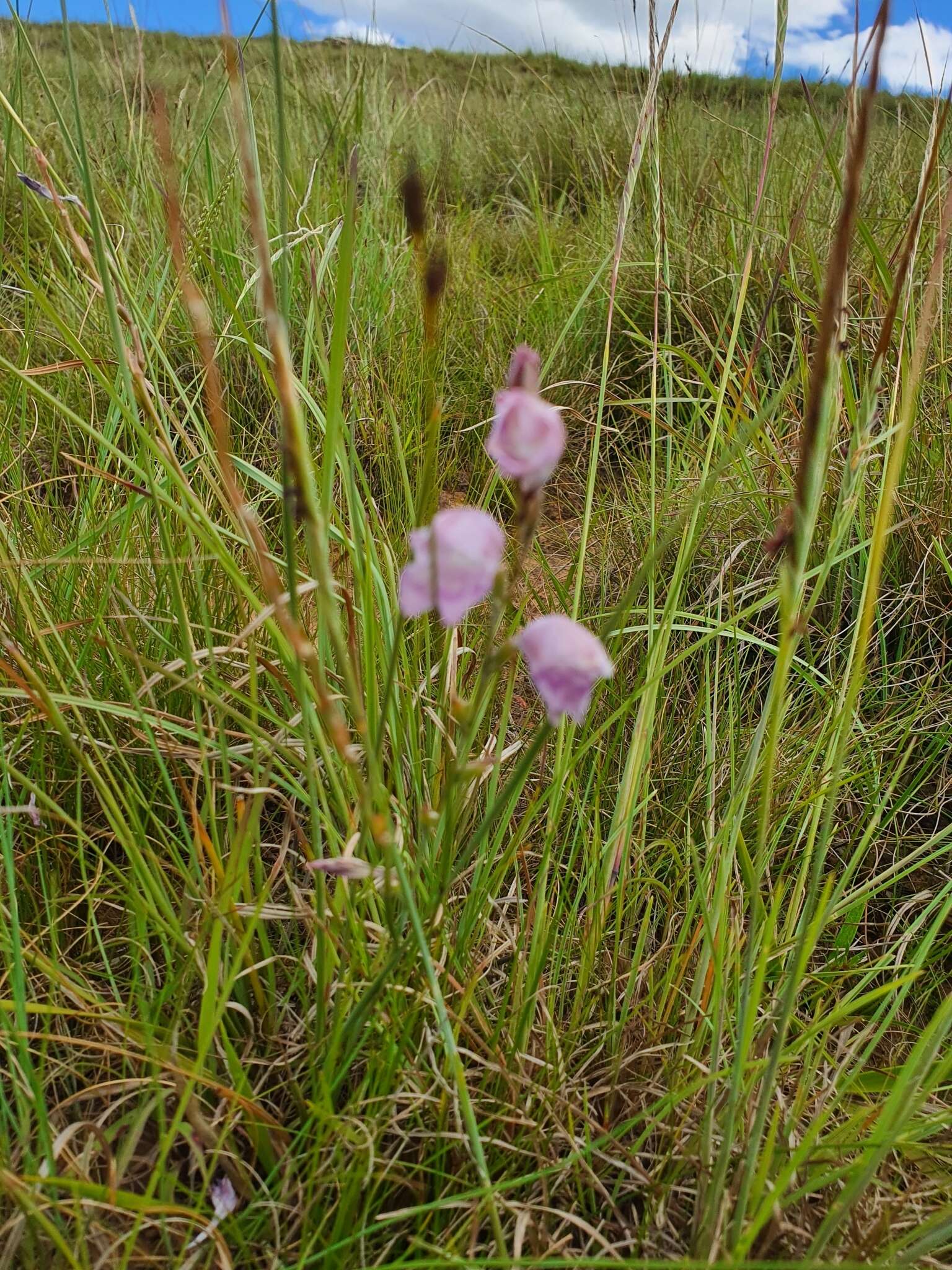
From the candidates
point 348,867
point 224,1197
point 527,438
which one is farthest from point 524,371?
point 224,1197

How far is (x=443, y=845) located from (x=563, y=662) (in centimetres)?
21

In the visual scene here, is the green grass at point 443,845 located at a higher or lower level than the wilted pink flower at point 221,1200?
higher

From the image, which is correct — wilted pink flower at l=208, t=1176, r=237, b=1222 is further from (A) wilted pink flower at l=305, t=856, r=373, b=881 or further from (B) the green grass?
(A) wilted pink flower at l=305, t=856, r=373, b=881

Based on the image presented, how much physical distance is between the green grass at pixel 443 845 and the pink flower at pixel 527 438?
2.6 inches

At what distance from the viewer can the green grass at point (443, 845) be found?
51 centimetres

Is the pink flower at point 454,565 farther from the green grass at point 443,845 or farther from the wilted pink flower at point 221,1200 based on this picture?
the wilted pink flower at point 221,1200

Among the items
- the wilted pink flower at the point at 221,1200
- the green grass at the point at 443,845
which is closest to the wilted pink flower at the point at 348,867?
the green grass at the point at 443,845

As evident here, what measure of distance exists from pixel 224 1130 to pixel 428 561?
0.43 m

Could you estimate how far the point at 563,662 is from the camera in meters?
0.32

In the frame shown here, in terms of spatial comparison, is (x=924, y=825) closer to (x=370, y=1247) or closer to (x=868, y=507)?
(x=868, y=507)

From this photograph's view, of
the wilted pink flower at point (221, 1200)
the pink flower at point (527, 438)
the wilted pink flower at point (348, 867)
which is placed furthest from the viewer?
the wilted pink flower at point (221, 1200)

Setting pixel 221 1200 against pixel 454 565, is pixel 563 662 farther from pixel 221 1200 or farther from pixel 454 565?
pixel 221 1200

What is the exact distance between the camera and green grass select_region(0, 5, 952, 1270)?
0.51 m

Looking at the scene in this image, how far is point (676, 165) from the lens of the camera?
2.31 meters
